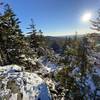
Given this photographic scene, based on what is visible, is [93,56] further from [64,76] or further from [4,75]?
[4,75]

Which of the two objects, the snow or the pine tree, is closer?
the snow

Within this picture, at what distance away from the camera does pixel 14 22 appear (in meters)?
40.4

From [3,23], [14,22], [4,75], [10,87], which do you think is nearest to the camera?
[10,87]

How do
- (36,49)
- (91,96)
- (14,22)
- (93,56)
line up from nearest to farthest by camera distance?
(91,96) < (93,56) < (14,22) < (36,49)

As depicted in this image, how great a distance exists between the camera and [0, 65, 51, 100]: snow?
13.1m

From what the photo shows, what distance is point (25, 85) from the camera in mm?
13844

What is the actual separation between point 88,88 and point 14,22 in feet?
63.0

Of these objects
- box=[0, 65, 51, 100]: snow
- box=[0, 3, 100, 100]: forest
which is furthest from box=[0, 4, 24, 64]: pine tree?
box=[0, 65, 51, 100]: snow

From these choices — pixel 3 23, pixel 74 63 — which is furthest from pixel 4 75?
pixel 74 63

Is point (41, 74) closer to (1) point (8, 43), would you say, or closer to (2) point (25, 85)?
(2) point (25, 85)

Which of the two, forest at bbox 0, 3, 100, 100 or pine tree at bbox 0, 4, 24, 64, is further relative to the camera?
pine tree at bbox 0, 4, 24, 64

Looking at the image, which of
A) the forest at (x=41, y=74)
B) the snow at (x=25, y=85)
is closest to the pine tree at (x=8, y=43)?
the forest at (x=41, y=74)

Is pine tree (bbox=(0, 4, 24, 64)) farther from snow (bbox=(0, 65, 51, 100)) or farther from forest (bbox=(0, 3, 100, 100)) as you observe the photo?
snow (bbox=(0, 65, 51, 100))


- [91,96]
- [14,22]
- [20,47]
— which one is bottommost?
[91,96]
